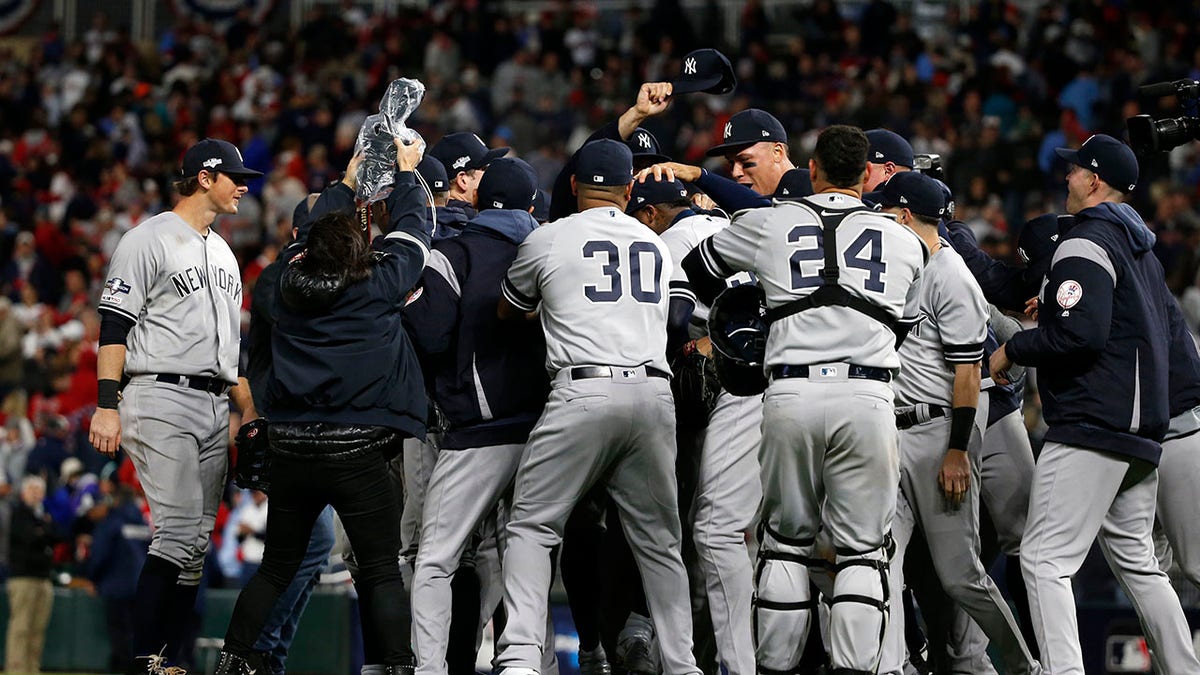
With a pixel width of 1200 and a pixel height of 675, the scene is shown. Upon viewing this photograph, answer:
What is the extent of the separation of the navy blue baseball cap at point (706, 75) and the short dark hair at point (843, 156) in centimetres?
128

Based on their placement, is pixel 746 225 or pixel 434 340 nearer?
pixel 746 225

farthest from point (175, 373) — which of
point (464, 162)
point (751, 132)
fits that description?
point (751, 132)

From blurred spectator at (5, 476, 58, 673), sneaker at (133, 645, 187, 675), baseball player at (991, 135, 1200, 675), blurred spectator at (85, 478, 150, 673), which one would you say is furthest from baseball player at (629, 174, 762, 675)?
blurred spectator at (5, 476, 58, 673)

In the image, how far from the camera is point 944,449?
7.26m

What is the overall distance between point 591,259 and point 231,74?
670 inches

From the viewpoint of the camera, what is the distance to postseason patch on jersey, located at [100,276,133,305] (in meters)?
7.48

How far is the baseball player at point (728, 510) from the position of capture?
6.99 meters

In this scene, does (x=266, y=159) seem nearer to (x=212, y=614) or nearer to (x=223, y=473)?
(x=212, y=614)

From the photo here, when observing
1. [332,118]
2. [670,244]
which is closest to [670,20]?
[332,118]

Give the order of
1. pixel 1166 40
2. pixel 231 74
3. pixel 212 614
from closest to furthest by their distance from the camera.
→ pixel 212 614, pixel 1166 40, pixel 231 74

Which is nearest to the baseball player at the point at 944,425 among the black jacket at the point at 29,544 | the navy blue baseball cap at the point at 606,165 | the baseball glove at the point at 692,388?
the baseball glove at the point at 692,388

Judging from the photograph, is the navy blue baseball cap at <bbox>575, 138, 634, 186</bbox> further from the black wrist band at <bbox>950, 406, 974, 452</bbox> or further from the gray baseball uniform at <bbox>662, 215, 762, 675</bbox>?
the black wrist band at <bbox>950, 406, 974, 452</bbox>

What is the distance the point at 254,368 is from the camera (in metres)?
7.79

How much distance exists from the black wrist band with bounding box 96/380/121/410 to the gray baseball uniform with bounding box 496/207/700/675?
209 cm
